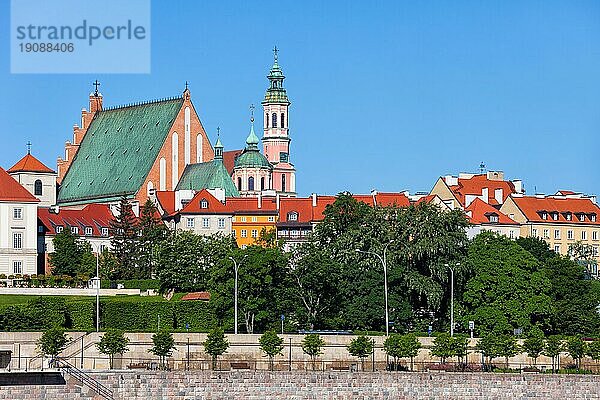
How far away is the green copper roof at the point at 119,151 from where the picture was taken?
538ft

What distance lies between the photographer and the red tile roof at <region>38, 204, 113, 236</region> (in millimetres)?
139500

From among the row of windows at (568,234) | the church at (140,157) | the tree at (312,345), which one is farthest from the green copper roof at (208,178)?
the tree at (312,345)

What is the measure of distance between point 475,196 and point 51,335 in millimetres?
89616

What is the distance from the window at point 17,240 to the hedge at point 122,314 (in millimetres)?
42340

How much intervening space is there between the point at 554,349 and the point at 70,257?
6626cm

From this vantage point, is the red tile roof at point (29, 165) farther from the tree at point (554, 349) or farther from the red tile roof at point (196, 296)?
the tree at point (554, 349)

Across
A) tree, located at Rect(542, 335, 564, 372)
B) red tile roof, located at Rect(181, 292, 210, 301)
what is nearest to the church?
red tile roof, located at Rect(181, 292, 210, 301)

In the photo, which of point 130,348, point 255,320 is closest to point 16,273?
point 255,320

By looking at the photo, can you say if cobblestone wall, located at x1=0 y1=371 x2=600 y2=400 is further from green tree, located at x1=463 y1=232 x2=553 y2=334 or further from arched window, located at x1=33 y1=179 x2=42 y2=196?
arched window, located at x1=33 y1=179 x2=42 y2=196

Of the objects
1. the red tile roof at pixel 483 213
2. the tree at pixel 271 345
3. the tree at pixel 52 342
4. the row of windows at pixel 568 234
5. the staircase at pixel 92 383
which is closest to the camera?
the staircase at pixel 92 383

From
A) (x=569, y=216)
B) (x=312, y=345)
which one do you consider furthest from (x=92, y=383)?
(x=569, y=216)

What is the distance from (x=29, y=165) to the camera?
501 feet

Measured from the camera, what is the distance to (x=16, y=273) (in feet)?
420

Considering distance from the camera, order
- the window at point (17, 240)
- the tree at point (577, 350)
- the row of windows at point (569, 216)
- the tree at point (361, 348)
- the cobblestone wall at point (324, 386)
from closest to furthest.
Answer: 1. the cobblestone wall at point (324, 386)
2. the tree at point (361, 348)
3. the tree at point (577, 350)
4. the window at point (17, 240)
5. the row of windows at point (569, 216)
